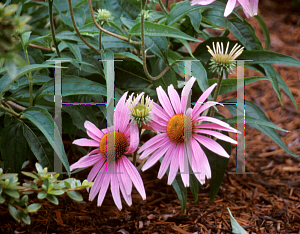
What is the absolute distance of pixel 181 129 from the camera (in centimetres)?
50

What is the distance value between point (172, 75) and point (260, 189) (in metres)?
0.49

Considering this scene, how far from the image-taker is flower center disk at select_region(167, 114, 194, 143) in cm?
50

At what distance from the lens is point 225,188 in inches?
36.3

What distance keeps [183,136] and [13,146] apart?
1.25 feet

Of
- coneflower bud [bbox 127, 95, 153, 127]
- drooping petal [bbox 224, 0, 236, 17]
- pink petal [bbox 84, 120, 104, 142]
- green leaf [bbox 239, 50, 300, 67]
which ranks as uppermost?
drooping petal [bbox 224, 0, 236, 17]

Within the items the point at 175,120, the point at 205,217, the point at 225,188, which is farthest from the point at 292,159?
the point at 175,120

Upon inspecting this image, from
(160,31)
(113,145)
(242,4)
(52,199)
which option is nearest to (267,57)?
(242,4)

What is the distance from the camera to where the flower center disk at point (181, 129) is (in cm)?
50

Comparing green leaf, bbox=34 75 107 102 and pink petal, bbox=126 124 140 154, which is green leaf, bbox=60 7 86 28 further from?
pink petal, bbox=126 124 140 154

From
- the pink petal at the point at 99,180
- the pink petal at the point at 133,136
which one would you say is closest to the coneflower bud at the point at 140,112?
the pink petal at the point at 133,136

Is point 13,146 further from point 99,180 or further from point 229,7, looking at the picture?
point 229,7

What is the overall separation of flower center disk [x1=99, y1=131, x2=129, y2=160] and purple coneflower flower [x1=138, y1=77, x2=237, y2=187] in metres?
0.04

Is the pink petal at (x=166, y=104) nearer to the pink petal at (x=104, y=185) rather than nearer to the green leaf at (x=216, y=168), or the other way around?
the pink petal at (x=104, y=185)

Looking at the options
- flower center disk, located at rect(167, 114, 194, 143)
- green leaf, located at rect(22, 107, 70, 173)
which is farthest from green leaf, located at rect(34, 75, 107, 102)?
flower center disk, located at rect(167, 114, 194, 143)
